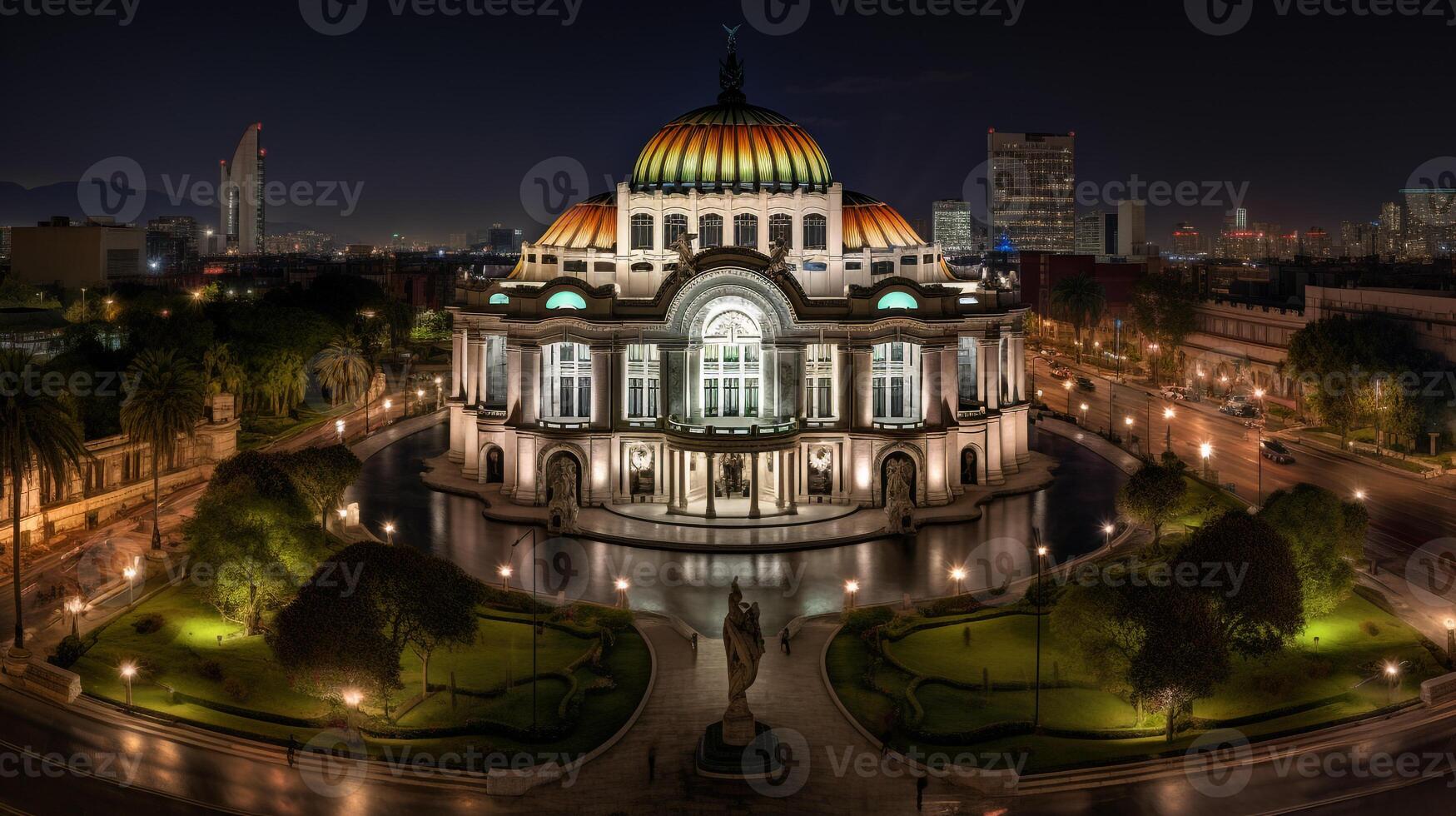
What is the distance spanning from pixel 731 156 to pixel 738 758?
188 ft

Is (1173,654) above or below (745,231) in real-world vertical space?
below

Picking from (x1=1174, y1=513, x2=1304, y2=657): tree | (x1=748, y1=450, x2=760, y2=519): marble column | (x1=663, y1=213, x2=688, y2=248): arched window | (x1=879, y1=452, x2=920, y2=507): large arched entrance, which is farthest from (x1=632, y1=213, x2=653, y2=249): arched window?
(x1=1174, y1=513, x2=1304, y2=657): tree

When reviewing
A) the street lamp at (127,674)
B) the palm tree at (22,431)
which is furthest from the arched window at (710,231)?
the street lamp at (127,674)

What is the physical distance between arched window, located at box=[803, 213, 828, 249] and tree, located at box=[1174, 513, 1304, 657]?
1730 inches

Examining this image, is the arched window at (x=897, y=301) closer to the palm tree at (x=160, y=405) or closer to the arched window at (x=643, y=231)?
the arched window at (x=643, y=231)

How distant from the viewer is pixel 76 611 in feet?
188

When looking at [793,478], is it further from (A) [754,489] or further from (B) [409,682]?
(B) [409,682]

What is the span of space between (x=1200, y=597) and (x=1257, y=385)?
290ft

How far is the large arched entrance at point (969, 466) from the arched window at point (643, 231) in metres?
27.3

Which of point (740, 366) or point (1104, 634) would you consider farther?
point (740, 366)

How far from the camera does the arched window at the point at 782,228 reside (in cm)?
9075

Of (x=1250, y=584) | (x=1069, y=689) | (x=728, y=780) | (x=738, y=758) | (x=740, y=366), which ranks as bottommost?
(x=728, y=780)

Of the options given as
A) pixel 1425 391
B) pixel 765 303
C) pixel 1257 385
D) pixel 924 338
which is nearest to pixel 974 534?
pixel 924 338


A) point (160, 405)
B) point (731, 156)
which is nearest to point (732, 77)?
point (731, 156)
